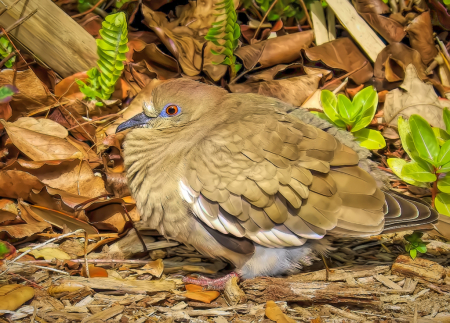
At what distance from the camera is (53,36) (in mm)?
3455

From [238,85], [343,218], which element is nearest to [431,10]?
[238,85]

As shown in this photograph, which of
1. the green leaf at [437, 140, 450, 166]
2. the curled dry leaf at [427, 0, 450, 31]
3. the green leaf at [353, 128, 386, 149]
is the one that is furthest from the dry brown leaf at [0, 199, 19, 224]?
the curled dry leaf at [427, 0, 450, 31]

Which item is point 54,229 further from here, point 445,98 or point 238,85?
point 445,98

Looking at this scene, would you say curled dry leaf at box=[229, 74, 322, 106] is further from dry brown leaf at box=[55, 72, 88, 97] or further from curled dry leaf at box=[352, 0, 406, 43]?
dry brown leaf at box=[55, 72, 88, 97]

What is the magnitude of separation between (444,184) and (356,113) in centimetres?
71

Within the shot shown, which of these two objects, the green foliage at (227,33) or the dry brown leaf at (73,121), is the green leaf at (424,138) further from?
the dry brown leaf at (73,121)

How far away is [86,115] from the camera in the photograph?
11.8 ft

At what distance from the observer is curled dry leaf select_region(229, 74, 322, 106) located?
3.66 meters

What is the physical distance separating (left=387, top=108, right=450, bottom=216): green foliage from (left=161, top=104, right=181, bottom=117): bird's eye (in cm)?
142

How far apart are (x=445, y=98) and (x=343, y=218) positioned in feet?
5.90

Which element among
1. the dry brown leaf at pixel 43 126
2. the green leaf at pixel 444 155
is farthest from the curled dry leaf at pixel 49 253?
the green leaf at pixel 444 155

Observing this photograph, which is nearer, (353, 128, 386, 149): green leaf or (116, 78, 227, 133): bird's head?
(116, 78, 227, 133): bird's head

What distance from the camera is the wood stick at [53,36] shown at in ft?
10.9

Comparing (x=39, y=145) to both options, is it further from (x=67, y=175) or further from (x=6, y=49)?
(x=6, y=49)
